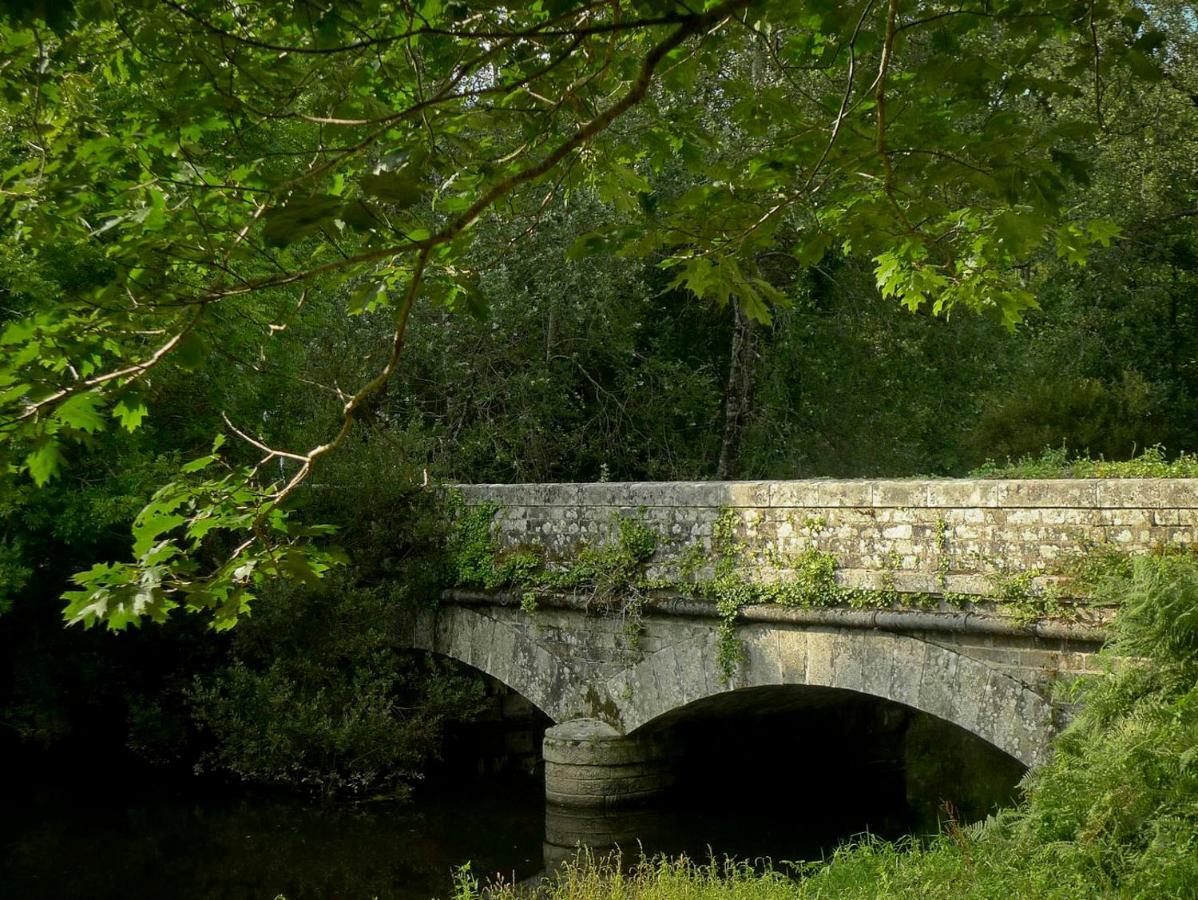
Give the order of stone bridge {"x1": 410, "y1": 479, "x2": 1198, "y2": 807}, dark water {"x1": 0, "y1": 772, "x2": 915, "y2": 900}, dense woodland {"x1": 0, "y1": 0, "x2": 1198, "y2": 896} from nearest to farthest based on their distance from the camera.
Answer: dense woodland {"x1": 0, "y1": 0, "x2": 1198, "y2": 896} < stone bridge {"x1": 410, "y1": 479, "x2": 1198, "y2": 807} < dark water {"x1": 0, "y1": 772, "x2": 915, "y2": 900}

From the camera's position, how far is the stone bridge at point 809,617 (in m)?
7.82

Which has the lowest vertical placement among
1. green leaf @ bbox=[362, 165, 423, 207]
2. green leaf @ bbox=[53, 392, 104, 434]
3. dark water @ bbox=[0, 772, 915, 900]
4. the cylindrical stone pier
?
dark water @ bbox=[0, 772, 915, 900]

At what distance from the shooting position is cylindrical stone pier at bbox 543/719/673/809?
10.7 m

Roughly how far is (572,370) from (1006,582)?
923 cm

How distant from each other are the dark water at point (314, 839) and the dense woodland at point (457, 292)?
0.67m

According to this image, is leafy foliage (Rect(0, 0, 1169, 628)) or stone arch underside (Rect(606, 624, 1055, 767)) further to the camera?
stone arch underside (Rect(606, 624, 1055, 767))

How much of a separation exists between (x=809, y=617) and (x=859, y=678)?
0.56m

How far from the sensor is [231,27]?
4.45 metres

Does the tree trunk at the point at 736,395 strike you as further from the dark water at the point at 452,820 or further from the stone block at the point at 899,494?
the stone block at the point at 899,494

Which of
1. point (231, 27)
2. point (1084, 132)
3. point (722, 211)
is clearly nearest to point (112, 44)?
point (231, 27)

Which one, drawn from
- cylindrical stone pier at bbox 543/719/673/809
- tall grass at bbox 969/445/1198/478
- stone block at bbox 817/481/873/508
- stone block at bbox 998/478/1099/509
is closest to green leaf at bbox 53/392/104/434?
stone block at bbox 998/478/1099/509

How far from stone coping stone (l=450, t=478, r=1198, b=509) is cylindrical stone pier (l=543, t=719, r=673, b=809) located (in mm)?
1979

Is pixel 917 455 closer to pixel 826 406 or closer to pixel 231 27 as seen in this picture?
pixel 826 406

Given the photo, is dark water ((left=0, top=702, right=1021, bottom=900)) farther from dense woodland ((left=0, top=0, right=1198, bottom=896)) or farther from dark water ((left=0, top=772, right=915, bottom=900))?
dense woodland ((left=0, top=0, right=1198, bottom=896))
